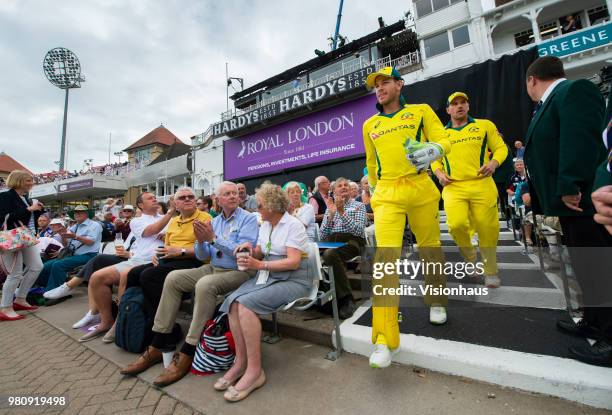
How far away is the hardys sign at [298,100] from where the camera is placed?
13.0 m

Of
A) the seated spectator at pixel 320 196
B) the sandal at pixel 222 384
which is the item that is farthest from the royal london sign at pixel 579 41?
the sandal at pixel 222 384

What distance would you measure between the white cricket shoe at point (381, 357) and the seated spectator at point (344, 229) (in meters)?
0.89

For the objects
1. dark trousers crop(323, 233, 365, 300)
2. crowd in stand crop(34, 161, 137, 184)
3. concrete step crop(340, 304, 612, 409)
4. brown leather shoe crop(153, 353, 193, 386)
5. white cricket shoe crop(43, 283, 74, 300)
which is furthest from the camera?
crowd in stand crop(34, 161, 137, 184)

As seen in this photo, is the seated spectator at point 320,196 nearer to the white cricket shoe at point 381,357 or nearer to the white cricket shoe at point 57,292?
the white cricket shoe at point 381,357

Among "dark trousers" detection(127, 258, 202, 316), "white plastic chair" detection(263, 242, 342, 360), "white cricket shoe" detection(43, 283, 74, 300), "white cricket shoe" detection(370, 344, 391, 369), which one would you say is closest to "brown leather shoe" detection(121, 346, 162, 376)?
"dark trousers" detection(127, 258, 202, 316)

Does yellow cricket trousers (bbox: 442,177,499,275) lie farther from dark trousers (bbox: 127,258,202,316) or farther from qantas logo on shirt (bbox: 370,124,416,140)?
dark trousers (bbox: 127,258,202,316)

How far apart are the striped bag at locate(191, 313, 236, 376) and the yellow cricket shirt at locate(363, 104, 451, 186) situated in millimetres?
1795

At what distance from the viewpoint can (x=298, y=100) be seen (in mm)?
14898

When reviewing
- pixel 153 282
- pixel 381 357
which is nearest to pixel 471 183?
pixel 381 357

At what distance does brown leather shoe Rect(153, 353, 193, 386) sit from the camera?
6.78ft

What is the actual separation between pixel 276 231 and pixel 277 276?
375 mm

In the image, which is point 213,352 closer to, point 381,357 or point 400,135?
point 381,357

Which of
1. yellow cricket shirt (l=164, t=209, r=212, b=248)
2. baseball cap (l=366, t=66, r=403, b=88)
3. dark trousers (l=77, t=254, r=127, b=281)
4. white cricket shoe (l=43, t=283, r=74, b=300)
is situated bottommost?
white cricket shoe (l=43, t=283, r=74, b=300)

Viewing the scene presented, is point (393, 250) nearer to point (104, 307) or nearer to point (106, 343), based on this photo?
point (106, 343)
